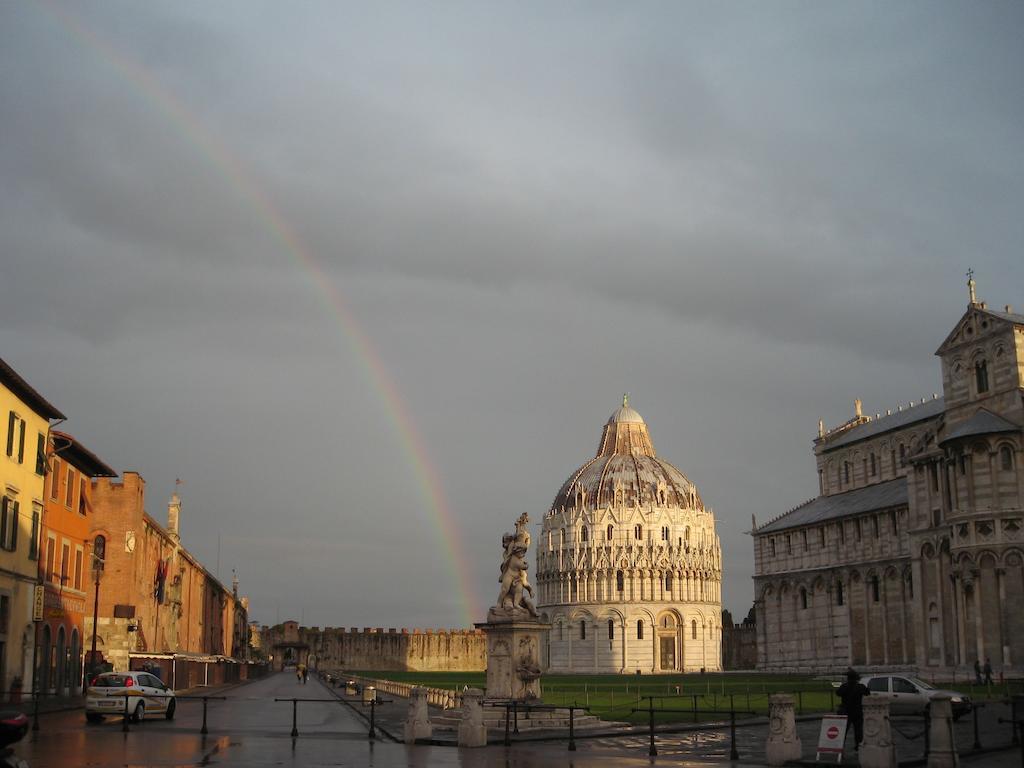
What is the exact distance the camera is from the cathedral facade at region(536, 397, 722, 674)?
513 ft

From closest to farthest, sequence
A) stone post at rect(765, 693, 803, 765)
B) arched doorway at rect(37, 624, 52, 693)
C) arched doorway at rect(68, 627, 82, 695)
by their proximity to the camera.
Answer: stone post at rect(765, 693, 803, 765)
arched doorway at rect(37, 624, 52, 693)
arched doorway at rect(68, 627, 82, 695)

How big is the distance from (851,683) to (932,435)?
1870 inches

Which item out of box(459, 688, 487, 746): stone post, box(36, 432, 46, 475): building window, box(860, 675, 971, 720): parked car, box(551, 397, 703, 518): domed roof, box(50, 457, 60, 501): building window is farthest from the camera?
box(551, 397, 703, 518): domed roof

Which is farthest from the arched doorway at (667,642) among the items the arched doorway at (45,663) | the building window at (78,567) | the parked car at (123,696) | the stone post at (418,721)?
the stone post at (418,721)

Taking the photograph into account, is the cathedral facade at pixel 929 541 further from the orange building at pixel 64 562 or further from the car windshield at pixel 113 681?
the orange building at pixel 64 562

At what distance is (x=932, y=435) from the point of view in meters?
67.1

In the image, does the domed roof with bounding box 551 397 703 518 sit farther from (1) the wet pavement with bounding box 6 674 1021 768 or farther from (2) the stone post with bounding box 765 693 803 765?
(2) the stone post with bounding box 765 693 803 765

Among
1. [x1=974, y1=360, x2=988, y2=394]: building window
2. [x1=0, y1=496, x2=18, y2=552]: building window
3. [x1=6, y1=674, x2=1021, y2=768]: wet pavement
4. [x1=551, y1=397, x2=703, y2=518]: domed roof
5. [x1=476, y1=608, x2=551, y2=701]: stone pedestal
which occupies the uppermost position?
[x1=551, y1=397, x2=703, y2=518]: domed roof

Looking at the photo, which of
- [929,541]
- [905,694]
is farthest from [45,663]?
[929,541]

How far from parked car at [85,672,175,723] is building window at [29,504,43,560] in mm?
13856

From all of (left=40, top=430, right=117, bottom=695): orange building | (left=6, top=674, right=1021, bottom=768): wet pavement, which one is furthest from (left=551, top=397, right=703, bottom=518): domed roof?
(left=6, top=674, right=1021, bottom=768): wet pavement

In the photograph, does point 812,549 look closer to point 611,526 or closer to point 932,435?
point 932,435

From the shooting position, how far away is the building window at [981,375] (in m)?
62.2

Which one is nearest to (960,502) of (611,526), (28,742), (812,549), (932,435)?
(932,435)
